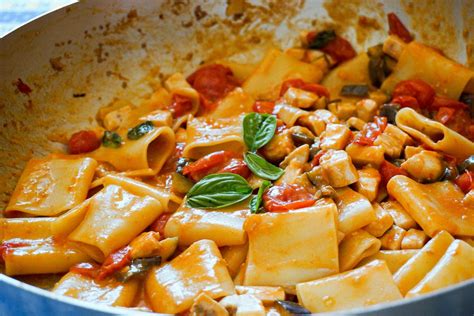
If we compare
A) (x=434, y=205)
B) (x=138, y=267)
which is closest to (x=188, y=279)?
(x=138, y=267)

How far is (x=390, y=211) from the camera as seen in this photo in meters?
3.87

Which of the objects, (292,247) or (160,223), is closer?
(292,247)

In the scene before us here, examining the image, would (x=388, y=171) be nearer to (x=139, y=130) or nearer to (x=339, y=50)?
(x=339, y=50)

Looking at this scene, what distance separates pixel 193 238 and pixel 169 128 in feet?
3.46

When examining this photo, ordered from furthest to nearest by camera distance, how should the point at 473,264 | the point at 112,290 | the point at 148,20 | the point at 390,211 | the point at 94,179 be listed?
1. the point at 148,20
2. the point at 94,179
3. the point at 390,211
4. the point at 112,290
5. the point at 473,264

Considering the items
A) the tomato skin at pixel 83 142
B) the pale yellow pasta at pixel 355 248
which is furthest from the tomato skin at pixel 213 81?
the pale yellow pasta at pixel 355 248

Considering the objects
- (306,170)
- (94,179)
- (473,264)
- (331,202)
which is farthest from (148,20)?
(473,264)

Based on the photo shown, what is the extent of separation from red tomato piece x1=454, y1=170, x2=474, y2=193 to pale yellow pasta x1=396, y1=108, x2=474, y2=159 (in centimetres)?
25

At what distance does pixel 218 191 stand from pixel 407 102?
1518 mm

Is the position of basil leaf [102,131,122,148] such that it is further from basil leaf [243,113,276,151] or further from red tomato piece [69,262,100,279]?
red tomato piece [69,262,100,279]

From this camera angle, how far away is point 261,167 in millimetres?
4109

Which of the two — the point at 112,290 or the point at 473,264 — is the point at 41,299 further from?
the point at 473,264

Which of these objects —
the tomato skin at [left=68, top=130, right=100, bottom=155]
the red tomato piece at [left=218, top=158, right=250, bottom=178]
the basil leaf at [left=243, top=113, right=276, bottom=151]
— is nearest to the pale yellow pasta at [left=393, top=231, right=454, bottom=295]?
the red tomato piece at [left=218, top=158, right=250, bottom=178]

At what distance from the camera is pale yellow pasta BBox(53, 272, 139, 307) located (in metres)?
3.46
